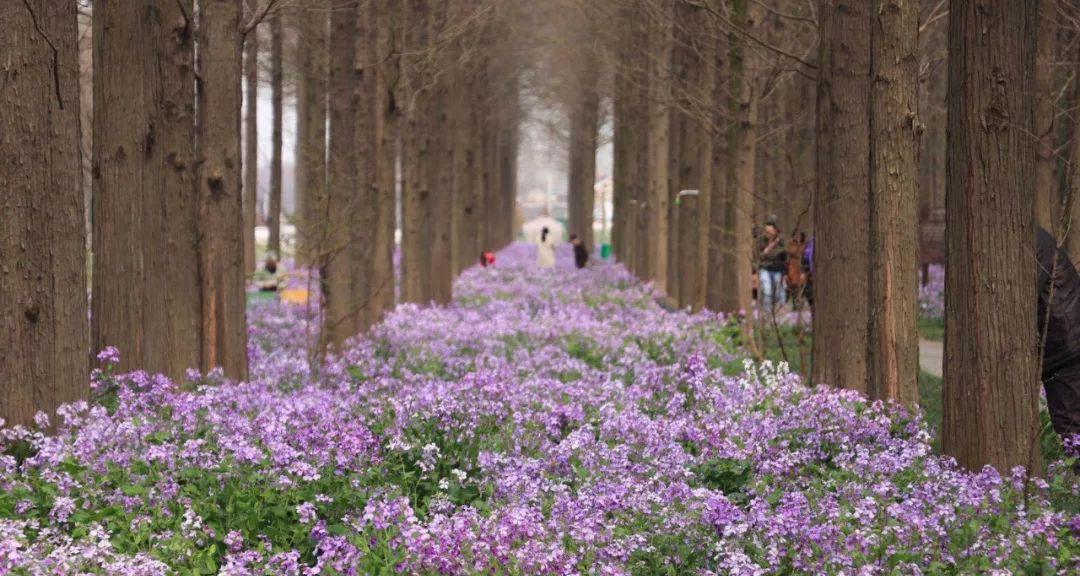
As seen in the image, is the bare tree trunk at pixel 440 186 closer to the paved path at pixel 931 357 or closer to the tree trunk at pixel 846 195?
the paved path at pixel 931 357

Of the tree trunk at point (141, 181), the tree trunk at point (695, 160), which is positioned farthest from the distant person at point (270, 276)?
the tree trunk at point (141, 181)

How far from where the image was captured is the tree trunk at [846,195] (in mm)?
10586

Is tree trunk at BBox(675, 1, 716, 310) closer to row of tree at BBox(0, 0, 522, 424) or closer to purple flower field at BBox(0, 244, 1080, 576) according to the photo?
row of tree at BBox(0, 0, 522, 424)

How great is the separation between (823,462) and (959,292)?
1442 millimetres

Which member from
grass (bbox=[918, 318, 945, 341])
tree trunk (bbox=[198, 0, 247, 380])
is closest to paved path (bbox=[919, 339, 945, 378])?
grass (bbox=[918, 318, 945, 341])

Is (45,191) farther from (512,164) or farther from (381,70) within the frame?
(512,164)

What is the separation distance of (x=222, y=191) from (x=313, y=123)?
54.0 ft

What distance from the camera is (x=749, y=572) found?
5.62 m

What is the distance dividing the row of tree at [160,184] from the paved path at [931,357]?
7607 millimetres

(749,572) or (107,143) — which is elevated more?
(107,143)

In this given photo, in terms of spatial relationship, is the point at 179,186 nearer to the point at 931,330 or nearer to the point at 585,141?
the point at 931,330

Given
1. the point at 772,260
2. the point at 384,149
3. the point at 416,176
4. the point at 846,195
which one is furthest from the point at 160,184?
the point at 772,260

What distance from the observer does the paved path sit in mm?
18136

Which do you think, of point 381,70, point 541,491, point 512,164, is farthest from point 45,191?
point 512,164
